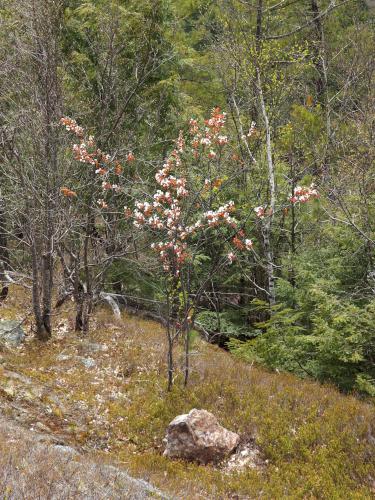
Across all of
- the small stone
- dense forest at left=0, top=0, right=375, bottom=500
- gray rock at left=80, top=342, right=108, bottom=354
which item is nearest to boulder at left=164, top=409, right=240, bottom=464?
dense forest at left=0, top=0, right=375, bottom=500


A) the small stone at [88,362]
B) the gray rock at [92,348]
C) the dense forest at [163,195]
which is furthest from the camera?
the gray rock at [92,348]

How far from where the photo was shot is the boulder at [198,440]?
6.90 meters

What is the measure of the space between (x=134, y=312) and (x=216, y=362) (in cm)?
489

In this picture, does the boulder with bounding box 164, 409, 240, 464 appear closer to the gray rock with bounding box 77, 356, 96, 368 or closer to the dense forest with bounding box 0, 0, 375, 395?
the dense forest with bounding box 0, 0, 375, 395

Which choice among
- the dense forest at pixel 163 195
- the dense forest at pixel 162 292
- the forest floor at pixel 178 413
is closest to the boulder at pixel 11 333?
the dense forest at pixel 162 292

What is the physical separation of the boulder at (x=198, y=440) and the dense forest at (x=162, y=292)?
0.42 feet

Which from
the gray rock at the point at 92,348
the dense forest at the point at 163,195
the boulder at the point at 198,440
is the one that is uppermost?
the dense forest at the point at 163,195

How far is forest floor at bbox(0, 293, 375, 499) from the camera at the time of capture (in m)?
6.50

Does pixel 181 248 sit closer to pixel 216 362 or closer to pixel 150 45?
pixel 216 362

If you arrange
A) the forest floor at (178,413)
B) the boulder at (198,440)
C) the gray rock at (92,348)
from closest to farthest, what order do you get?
the forest floor at (178,413) → the boulder at (198,440) → the gray rock at (92,348)

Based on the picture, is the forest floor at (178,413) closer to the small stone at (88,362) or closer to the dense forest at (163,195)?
the small stone at (88,362)

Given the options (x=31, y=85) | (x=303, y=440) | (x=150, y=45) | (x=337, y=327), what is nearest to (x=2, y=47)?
(x=31, y=85)

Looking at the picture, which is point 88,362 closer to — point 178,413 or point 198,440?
point 178,413

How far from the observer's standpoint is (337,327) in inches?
340
